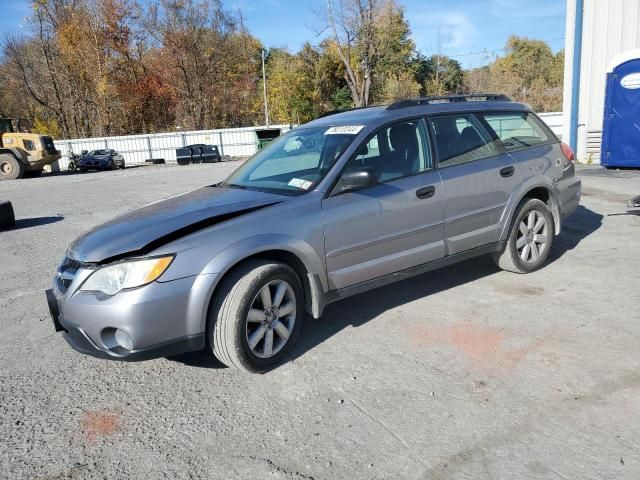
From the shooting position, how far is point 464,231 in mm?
4422

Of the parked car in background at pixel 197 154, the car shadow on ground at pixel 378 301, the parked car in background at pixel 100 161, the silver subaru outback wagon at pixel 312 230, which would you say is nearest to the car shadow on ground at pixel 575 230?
the car shadow on ground at pixel 378 301

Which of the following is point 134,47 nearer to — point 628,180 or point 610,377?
point 628,180

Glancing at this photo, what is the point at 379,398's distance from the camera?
298 centimetres

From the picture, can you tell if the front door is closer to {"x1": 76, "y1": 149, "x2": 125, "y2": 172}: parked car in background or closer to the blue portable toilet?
the blue portable toilet

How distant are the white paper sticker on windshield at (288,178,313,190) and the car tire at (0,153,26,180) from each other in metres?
23.5

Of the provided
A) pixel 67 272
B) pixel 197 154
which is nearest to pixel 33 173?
pixel 197 154

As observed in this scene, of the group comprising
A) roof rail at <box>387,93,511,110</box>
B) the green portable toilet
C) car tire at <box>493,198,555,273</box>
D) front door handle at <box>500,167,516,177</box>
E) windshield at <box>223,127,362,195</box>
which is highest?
the green portable toilet

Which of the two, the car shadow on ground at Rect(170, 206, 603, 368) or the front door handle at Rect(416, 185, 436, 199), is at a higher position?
the front door handle at Rect(416, 185, 436, 199)

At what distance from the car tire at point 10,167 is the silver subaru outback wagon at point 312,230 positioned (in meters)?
22.5

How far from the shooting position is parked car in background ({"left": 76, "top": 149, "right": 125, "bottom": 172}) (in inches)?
1198

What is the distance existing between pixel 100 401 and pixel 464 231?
3066mm

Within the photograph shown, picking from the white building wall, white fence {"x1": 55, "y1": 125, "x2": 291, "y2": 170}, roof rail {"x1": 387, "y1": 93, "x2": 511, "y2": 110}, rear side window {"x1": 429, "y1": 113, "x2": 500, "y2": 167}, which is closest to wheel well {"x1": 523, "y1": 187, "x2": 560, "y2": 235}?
rear side window {"x1": 429, "y1": 113, "x2": 500, "y2": 167}

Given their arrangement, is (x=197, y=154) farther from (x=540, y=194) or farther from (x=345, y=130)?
(x=345, y=130)

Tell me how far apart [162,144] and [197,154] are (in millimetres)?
6005
